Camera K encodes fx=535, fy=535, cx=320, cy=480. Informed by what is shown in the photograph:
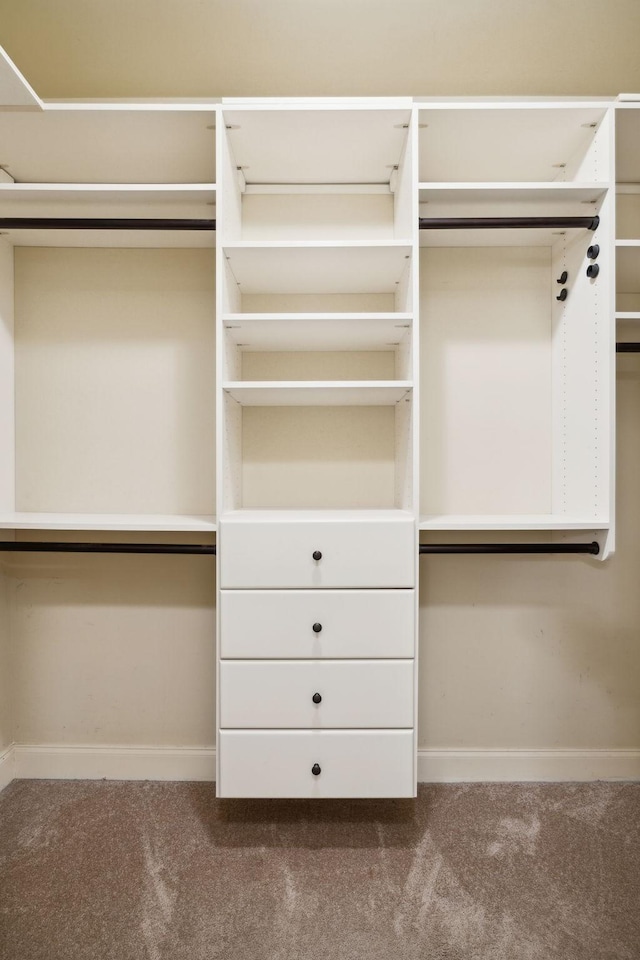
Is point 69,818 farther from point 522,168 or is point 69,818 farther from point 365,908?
point 522,168

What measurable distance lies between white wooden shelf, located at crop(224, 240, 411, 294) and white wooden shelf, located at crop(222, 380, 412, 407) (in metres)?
0.40

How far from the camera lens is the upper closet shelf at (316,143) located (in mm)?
1649

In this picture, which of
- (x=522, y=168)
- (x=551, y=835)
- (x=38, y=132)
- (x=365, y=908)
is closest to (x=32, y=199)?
(x=38, y=132)

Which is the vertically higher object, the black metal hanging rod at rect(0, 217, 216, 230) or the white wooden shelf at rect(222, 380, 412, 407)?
the black metal hanging rod at rect(0, 217, 216, 230)

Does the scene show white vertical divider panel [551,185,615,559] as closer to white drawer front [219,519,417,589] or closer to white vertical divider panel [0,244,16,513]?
white drawer front [219,519,417,589]

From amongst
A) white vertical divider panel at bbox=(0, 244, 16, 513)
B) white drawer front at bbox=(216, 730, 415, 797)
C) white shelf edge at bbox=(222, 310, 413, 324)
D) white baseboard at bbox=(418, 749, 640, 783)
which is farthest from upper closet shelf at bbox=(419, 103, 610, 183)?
white baseboard at bbox=(418, 749, 640, 783)

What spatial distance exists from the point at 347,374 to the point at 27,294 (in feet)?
4.31

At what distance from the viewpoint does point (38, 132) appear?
1.74 meters

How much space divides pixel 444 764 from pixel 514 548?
100cm

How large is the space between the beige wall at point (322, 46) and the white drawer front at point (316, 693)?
2.08m

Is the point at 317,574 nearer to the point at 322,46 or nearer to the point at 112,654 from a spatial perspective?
the point at 112,654

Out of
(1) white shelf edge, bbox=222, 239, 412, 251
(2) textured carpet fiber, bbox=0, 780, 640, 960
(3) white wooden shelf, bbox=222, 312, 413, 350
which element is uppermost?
(1) white shelf edge, bbox=222, 239, 412, 251

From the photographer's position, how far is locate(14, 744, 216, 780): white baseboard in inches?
84.2

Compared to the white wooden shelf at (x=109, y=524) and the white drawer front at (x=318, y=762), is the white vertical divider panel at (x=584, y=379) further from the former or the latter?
the white wooden shelf at (x=109, y=524)
